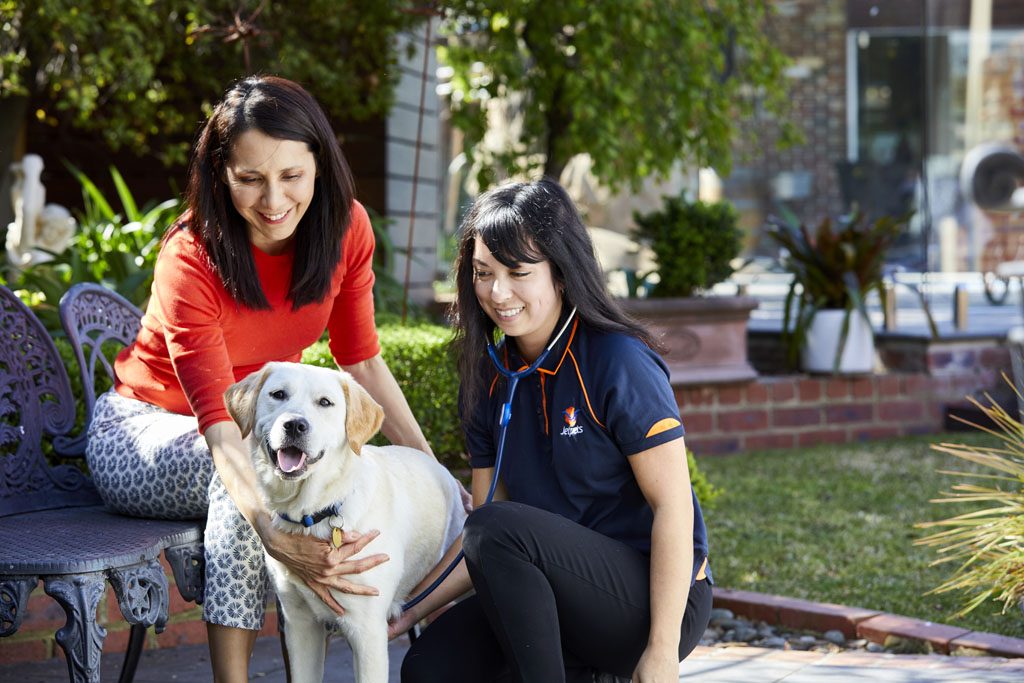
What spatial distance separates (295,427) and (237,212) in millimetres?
746

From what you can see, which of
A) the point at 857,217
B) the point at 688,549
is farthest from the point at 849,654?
the point at 857,217

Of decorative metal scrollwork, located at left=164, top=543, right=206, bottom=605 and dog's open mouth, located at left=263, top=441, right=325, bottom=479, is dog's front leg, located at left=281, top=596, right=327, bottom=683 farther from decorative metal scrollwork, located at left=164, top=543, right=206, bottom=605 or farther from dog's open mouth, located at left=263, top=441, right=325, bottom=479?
dog's open mouth, located at left=263, top=441, right=325, bottom=479

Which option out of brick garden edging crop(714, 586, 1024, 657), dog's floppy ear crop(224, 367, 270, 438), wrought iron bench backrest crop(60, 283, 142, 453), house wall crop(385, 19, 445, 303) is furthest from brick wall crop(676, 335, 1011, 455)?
dog's floppy ear crop(224, 367, 270, 438)

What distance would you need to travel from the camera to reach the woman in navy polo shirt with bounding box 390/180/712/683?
251 cm

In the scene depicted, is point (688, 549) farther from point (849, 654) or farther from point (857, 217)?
point (857, 217)

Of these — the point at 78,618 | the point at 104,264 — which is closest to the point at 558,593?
the point at 78,618

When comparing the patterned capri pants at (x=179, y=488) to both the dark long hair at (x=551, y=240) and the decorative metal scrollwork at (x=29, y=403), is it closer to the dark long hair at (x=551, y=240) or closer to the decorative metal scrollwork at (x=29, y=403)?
the decorative metal scrollwork at (x=29, y=403)

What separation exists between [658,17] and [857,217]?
213cm

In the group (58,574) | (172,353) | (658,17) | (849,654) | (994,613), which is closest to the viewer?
(58,574)

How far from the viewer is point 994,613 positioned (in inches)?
164

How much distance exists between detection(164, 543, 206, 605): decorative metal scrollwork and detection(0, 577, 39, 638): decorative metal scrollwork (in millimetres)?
314

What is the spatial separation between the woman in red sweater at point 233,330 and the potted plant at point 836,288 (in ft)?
18.0

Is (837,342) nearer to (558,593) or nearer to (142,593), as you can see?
Answer: (558,593)

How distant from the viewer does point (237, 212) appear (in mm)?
2965
